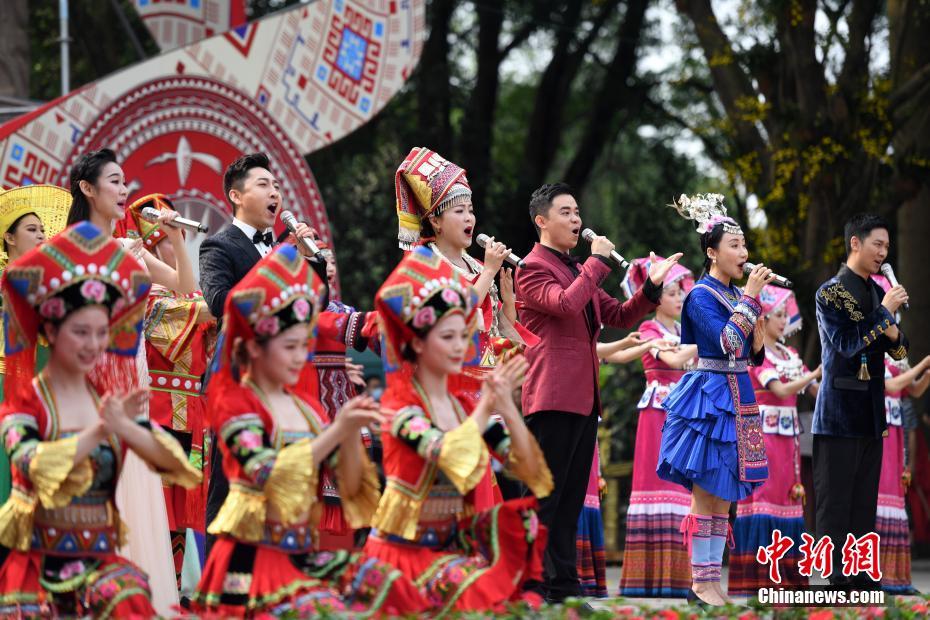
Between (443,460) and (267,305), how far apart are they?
78 cm

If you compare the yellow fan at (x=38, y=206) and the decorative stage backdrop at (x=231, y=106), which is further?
the decorative stage backdrop at (x=231, y=106)

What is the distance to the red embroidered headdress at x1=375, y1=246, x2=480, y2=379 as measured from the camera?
5.33 m

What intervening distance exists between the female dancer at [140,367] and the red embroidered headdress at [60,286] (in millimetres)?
441

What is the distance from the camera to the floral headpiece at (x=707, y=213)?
767 centimetres

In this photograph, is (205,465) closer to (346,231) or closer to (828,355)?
(828,355)

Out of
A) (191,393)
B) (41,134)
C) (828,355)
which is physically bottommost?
(191,393)

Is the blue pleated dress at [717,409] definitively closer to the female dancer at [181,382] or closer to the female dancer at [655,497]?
the female dancer at [655,497]

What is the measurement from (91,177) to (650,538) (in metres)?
3.88

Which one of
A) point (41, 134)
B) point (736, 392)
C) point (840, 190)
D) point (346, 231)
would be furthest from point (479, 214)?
point (736, 392)

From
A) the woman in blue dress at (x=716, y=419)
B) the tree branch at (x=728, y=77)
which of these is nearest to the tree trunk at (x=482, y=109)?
the tree branch at (x=728, y=77)

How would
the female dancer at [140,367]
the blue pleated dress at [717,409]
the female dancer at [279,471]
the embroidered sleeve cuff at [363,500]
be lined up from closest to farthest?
the female dancer at [279,471], the embroidered sleeve cuff at [363,500], the female dancer at [140,367], the blue pleated dress at [717,409]

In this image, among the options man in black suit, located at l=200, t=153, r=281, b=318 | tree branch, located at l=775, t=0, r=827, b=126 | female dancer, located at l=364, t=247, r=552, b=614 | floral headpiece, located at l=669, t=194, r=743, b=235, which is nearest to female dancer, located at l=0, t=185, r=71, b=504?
man in black suit, located at l=200, t=153, r=281, b=318

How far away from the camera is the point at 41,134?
352 inches

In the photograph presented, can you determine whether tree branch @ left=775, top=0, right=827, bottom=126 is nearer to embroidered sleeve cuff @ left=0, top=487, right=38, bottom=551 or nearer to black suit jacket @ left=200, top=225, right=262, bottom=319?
black suit jacket @ left=200, top=225, right=262, bottom=319
